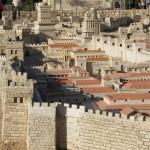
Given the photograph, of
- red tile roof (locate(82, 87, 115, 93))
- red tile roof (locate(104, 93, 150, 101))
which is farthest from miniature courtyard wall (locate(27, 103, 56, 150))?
red tile roof (locate(82, 87, 115, 93))

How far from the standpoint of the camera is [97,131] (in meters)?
17.2

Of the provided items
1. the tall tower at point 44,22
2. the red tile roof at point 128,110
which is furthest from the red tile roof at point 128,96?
the tall tower at point 44,22

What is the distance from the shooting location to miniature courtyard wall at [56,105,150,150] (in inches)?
642

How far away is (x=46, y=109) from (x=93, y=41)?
3124 centimetres

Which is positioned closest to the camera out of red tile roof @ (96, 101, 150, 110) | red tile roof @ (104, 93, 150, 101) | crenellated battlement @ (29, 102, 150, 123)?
crenellated battlement @ (29, 102, 150, 123)

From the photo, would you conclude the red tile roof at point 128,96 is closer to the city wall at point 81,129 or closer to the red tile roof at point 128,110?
the red tile roof at point 128,110

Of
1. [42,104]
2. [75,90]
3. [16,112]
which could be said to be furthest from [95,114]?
[75,90]

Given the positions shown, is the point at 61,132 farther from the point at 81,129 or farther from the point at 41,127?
the point at 81,129

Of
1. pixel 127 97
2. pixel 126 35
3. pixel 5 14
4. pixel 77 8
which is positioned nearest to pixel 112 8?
pixel 77 8

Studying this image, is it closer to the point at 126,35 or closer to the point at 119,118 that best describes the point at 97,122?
the point at 119,118

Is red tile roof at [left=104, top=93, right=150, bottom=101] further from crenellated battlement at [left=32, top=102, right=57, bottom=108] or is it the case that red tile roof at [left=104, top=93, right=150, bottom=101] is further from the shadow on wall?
crenellated battlement at [left=32, top=102, right=57, bottom=108]

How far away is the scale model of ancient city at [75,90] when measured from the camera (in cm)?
1720

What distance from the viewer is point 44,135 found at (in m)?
18.1

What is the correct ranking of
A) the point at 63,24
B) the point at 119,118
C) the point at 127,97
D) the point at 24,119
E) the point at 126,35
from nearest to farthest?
the point at 119,118 → the point at 24,119 → the point at 127,97 → the point at 126,35 → the point at 63,24
